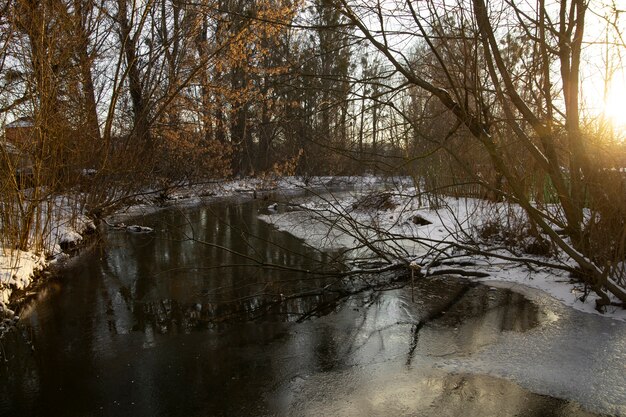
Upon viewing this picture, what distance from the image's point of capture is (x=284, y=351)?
5.17 meters

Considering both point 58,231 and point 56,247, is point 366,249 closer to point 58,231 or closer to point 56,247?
point 56,247

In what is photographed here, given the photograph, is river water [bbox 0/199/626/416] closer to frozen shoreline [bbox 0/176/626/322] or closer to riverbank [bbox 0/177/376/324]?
riverbank [bbox 0/177/376/324]

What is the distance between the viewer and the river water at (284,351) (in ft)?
13.4

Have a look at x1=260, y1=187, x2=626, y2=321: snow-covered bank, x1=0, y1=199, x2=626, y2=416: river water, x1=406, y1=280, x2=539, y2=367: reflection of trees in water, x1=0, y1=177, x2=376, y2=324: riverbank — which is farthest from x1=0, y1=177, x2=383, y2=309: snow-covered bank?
x1=406, y1=280, x2=539, y2=367: reflection of trees in water

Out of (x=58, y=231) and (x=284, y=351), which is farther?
(x=58, y=231)

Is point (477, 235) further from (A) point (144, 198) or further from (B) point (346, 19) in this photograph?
(A) point (144, 198)

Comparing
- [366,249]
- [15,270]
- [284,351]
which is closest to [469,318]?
[284,351]

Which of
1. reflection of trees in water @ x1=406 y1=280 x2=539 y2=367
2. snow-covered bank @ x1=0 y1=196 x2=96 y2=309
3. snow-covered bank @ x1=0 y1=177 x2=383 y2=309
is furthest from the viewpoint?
snow-covered bank @ x1=0 y1=177 x2=383 y2=309

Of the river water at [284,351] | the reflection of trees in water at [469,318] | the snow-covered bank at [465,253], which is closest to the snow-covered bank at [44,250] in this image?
the river water at [284,351]

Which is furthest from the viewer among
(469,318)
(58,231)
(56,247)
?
(58,231)

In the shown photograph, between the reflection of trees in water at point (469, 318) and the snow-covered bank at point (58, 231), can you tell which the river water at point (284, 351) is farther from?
the snow-covered bank at point (58, 231)

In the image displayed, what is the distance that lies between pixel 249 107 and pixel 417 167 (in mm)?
8894

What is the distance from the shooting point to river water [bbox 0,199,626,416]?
4082 millimetres

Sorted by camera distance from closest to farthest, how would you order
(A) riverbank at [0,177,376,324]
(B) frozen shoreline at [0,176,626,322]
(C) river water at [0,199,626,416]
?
(C) river water at [0,199,626,416] < (B) frozen shoreline at [0,176,626,322] < (A) riverbank at [0,177,376,324]
